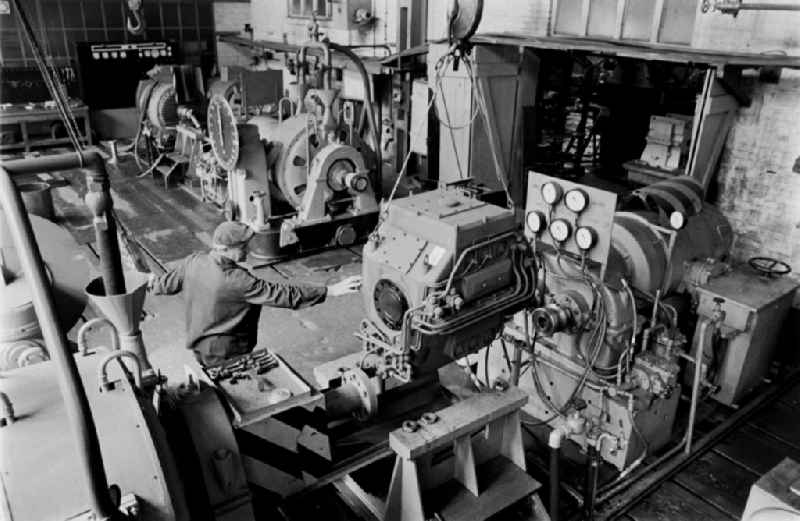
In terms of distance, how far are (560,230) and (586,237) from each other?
0.57 ft

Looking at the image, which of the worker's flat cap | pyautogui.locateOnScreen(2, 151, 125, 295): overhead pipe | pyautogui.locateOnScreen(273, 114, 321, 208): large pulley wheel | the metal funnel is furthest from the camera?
pyautogui.locateOnScreen(273, 114, 321, 208): large pulley wheel

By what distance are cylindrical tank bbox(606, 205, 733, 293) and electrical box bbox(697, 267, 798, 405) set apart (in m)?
0.26

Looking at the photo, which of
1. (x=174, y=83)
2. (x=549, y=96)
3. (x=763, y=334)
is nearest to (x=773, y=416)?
(x=763, y=334)

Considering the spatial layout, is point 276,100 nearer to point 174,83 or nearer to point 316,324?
point 174,83

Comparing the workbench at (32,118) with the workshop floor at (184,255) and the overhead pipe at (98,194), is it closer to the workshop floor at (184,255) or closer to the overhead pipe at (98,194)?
the workshop floor at (184,255)

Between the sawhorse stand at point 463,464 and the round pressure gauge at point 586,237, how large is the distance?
3.09ft

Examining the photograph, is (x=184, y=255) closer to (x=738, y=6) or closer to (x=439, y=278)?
(x=439, y=278)

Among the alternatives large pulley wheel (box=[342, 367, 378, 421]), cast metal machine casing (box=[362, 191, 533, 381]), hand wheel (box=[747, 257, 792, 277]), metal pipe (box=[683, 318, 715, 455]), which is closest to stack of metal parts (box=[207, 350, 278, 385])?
large pulley wheel (box=[342, 367, 378, 421])

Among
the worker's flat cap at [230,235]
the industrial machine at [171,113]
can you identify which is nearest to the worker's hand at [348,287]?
the worker's flat cap at [230,235]

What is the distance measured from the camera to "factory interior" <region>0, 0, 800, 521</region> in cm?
193

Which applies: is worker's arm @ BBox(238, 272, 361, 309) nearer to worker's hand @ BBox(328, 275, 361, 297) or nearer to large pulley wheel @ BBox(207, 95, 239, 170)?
worker's hand @ BBox(328, 275, 361, 297)

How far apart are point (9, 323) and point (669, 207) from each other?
3964 millimetres

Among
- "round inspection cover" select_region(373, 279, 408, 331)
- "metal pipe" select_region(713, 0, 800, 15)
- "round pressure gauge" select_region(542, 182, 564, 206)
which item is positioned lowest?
"round inspection cover" select_region(373, 279, 408, 331)

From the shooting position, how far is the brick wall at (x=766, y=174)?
5.19m
